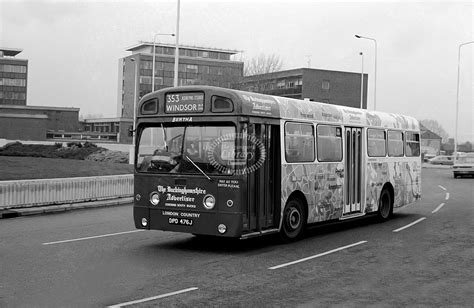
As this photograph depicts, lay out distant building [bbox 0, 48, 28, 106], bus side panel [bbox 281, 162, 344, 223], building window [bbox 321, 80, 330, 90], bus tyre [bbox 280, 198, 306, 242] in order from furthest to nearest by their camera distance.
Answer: distant building [bbox 0, 48, 28, 106] < building window [bbox 321, 80, 330, 90] < bus tyre [bbox 280, 198, 306, 242] < bus side panel [bbox 281, 162, 344, 223]

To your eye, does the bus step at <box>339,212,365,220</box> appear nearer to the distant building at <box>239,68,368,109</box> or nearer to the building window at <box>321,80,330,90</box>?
the distant building at <box>239,68,368,109</box>

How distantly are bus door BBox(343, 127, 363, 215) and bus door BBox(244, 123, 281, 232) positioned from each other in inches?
122

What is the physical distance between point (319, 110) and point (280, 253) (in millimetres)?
3635

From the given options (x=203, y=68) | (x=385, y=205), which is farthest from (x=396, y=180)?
(x=203, y=68)

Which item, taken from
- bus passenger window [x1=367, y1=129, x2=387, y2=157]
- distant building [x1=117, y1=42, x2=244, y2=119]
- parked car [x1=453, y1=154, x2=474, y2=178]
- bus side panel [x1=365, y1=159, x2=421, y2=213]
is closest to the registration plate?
bus side panel [x1=365, y1=159, x2=421, y2=213]

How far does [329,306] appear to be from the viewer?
273 inches

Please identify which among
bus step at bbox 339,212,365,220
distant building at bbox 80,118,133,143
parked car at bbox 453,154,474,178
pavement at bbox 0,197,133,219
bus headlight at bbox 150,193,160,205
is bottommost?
pavement at bbox 0,197,133,219

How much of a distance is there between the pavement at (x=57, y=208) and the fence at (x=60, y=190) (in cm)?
21

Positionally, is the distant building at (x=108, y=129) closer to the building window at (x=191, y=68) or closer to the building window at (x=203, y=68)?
the building window at (x=203, y=68)

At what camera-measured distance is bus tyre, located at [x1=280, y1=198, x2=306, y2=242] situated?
1156 cm

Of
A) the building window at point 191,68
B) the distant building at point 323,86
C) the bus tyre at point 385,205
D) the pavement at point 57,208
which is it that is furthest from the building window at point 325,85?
the bus tyre at point 385,205

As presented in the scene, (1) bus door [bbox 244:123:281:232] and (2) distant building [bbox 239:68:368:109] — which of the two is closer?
(1) bus door [bbox 244:123:281:232]

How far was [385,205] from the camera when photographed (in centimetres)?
1611

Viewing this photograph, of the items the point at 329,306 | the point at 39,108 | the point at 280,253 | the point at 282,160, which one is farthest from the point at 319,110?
the point at 39,108
